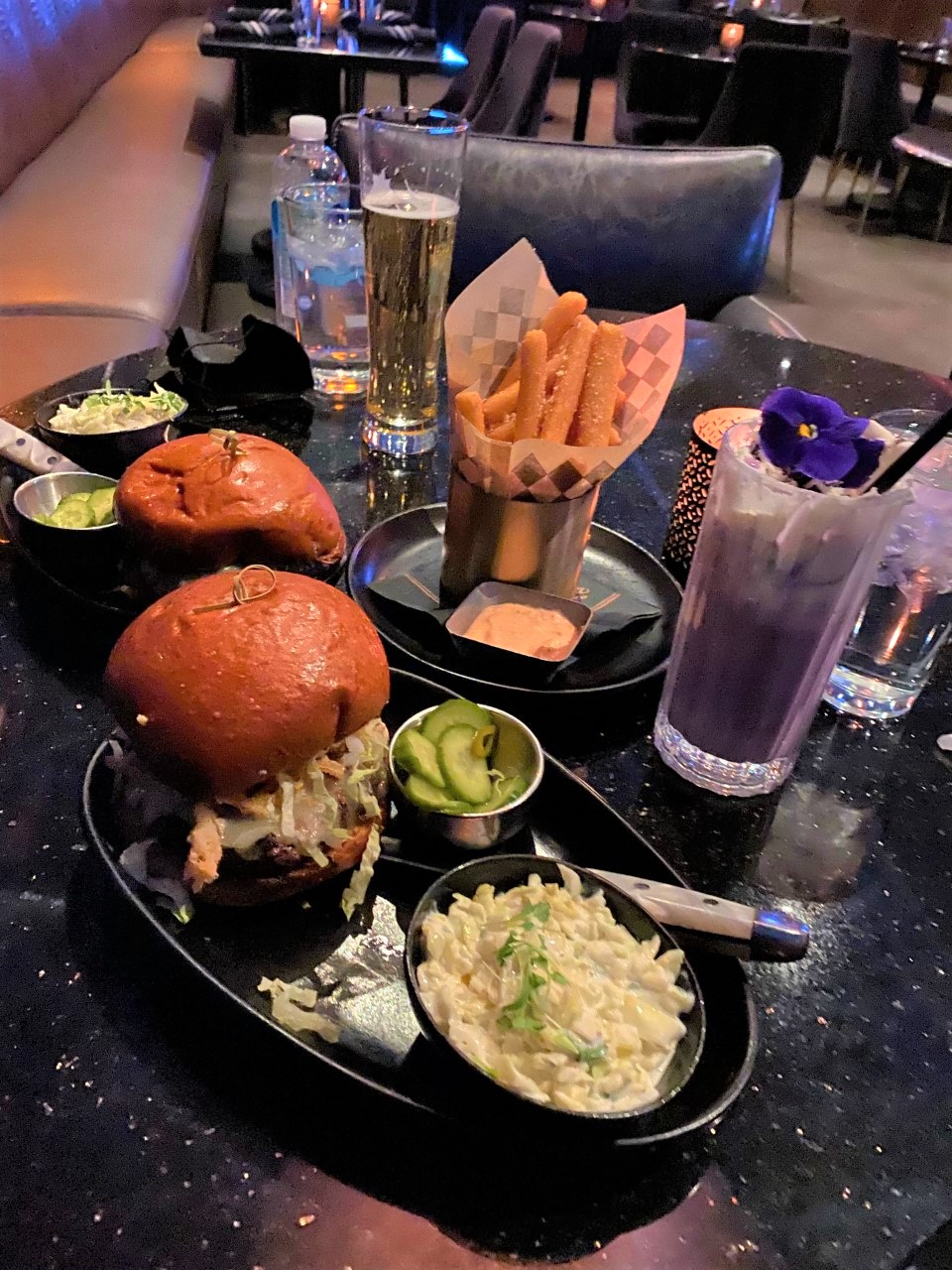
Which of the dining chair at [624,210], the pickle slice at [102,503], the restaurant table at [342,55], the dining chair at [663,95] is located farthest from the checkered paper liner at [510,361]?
the dining chair at [663,95]

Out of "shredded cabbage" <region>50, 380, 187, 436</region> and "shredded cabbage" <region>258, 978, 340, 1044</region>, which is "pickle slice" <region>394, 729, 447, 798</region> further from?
"shredded cabbage" <region>50, 380, 187, 436</region>

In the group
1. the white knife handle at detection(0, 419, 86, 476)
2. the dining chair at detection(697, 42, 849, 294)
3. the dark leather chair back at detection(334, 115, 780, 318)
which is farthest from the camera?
the dining chair at detection(697, 42, 849, 294)

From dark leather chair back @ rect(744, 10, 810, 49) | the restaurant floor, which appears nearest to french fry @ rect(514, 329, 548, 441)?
the restaurant floor

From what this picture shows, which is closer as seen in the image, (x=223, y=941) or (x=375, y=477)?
(x=223, y=941)

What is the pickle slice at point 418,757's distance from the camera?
0.92 metres

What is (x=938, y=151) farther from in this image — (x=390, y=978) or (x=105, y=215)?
(x=390, y=978)

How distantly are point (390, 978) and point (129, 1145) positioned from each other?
24cm

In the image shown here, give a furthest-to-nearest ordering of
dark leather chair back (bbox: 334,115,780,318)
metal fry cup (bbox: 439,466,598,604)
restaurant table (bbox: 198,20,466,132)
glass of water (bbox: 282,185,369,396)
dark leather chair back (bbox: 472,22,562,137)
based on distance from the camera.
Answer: dark leather chair back (bbox: 472,22,562,137), restaurant table (bbox: 198,20,466,132), dark leather chair back (bbox: 334,115,780,318), glass of water (bbox: 282,185,369,396), metal fry cup (bbox: 439,466,598,604)

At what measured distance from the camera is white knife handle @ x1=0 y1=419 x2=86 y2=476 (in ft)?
4.40

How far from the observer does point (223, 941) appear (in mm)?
822

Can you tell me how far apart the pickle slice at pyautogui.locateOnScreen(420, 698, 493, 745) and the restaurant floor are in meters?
3.49

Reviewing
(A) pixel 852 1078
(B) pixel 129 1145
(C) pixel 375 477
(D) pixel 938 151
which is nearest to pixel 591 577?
(C) pixel 375 477

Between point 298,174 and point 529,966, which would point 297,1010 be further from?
point 298,174

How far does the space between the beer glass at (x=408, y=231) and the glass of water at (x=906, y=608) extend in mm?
788
